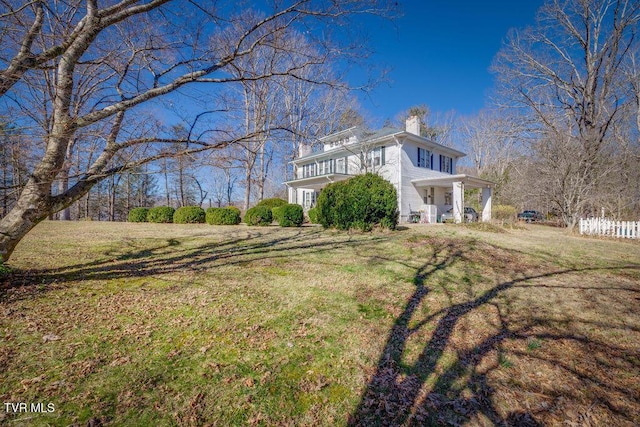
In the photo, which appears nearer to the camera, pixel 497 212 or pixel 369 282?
pixel 369 282

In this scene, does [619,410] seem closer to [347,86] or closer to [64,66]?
[347,86]

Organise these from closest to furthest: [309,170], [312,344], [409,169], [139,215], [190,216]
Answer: [312,344]
[190,216]
[409,169]
[139,215]
[309,170]

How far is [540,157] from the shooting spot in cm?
1647

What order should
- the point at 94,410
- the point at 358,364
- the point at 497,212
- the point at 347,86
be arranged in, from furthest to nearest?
the point at 497,212, the point at 347,86, the point at 358,364, the point at 94,410

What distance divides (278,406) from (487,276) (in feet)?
17.0

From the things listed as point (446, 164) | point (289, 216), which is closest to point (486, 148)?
point (446, 164)

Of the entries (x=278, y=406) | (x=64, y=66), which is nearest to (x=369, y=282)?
(x=278, y=406)

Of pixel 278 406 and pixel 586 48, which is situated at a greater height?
pixel 586 48

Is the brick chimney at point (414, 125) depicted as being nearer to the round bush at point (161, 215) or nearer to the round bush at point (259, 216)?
the round bush at point (259, 216)

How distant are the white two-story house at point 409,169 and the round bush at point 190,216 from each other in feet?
25.4

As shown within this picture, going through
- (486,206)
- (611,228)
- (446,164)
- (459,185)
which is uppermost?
(446,164)

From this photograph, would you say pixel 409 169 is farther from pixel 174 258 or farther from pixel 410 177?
pixel 174 258

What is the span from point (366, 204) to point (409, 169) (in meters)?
9.57

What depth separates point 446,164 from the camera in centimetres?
2181
